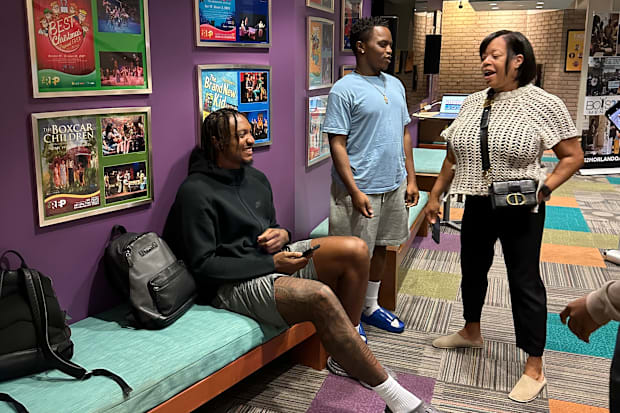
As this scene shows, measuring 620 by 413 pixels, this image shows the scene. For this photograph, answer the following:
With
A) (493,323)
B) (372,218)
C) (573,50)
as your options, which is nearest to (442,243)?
(493,323)

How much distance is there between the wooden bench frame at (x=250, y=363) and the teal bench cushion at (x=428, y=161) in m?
2.67

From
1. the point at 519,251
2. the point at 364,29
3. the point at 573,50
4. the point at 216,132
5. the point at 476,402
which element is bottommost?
the point at 476,402

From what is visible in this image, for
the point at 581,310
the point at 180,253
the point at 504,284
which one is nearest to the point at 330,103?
the point at 180,253

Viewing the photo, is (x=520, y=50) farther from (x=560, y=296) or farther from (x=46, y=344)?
(x=46, y=344)

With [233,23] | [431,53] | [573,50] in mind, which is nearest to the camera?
[233,23]

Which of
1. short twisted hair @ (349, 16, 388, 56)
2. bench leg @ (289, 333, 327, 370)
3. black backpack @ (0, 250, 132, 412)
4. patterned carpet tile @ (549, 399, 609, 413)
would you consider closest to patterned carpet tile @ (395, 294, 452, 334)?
bench leg @ (289, 333, 327, 370)

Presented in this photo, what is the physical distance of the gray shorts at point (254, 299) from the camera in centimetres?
241

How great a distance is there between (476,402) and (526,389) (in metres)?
0.25

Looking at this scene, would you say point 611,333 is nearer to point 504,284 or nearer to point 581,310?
point 504,284

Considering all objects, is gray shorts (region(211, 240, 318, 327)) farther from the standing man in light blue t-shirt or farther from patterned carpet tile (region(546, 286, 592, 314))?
patterned carpet tile (region(546, 286, 592, 314))

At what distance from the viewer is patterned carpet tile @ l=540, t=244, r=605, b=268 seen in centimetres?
456

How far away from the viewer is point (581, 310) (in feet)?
5.16

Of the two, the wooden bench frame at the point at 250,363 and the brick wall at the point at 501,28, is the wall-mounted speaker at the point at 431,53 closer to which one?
the brick wall at the point at 501,28

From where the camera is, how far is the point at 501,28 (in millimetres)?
12062
